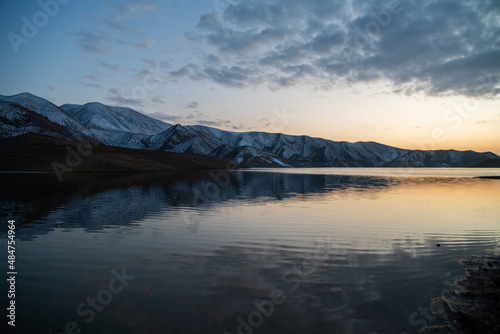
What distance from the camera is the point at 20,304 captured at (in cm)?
952

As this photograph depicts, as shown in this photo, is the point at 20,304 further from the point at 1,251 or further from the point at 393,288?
the point at 393,288

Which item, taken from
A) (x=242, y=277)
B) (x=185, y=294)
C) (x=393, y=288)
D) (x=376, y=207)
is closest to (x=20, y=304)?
(x=185, y=294)

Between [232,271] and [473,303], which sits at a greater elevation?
[232,271]
